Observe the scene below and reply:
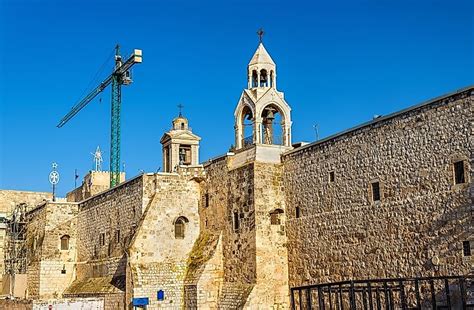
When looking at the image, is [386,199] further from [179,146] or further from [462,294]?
[179,146]

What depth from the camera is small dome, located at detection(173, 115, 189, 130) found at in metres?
Answer: 34.2

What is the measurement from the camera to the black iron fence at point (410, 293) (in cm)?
1853

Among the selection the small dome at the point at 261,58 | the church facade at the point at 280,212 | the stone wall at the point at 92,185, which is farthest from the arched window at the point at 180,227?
the stone wall at the point at 92,185

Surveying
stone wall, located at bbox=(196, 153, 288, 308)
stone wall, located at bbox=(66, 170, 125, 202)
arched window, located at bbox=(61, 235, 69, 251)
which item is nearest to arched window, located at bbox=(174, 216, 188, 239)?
stone wall, located at bbox=(196, 153, 288, 308)

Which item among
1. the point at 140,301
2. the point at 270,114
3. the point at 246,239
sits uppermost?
the point at 270,114

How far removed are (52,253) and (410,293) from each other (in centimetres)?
2318

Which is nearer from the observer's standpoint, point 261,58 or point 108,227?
point 261,58

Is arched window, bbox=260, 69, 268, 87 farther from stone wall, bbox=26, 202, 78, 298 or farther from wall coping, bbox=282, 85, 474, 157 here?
stone wall, bbox=26, 202, 78, 298

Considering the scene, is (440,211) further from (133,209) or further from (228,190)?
(133,209)

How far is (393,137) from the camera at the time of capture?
21.7 meters

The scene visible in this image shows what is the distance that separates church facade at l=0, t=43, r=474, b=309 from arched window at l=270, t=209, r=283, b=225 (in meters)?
0.04

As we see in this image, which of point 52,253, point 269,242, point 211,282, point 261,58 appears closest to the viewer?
point 269,242

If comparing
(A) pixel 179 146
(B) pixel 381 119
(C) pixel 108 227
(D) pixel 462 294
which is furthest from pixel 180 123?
(D) pixel 462 294

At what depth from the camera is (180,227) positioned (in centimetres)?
2939
